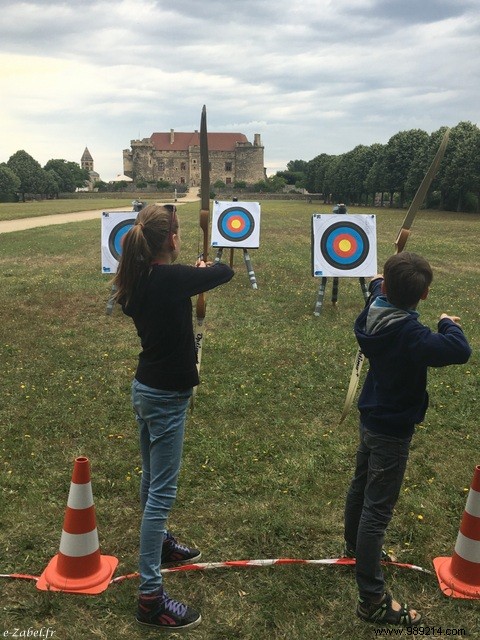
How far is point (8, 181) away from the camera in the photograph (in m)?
58.9

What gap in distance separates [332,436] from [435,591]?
1661 millimetres

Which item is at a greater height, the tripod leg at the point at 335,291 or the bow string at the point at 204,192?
the bow string at the point at 204,192

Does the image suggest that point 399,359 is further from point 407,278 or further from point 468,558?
point 468,558

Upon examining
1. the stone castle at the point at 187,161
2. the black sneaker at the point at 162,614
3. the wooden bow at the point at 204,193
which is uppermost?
the stone castle at the point at 187,161

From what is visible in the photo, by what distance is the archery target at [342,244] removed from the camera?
26.6 ft

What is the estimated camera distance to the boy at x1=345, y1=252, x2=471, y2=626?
222cm

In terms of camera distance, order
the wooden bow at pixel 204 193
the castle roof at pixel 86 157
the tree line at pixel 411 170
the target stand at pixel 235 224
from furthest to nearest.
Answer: the castle roof at pixel 86 157, the tree line at pixel 411 170, the target stand at pixel 235 224, the wooden bow at pixel 204 193

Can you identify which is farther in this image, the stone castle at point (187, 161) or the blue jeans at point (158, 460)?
the stone castle at point (187, 161)

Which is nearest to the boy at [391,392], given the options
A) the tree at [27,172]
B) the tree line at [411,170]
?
the tree line at [411,170]

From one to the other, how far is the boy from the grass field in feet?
0.67

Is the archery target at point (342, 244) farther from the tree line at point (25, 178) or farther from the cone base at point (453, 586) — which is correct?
the tree line at point (25, 178)

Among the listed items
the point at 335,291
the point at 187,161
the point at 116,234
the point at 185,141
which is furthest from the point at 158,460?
the point at 185,141

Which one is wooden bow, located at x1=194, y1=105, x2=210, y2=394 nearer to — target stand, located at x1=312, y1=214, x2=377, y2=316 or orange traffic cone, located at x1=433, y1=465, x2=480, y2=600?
orange traffic cone, located at x1=433, y1=465, x2=480, y2=600

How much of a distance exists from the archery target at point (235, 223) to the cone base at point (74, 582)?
8.01 metres
